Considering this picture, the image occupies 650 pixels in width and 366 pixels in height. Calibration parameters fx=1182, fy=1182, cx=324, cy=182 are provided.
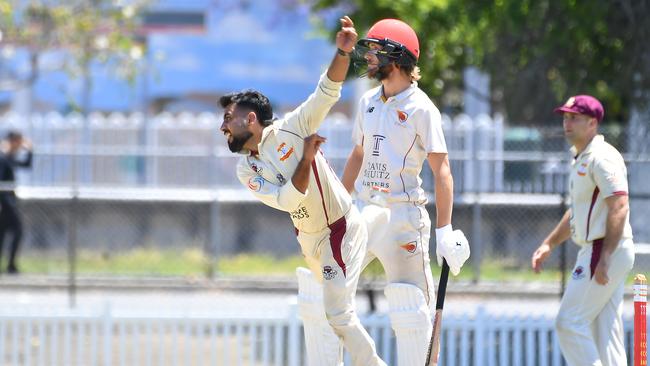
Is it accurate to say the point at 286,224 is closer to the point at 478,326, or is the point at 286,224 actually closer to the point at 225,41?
the point at 478,326

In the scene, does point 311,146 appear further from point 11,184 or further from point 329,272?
point 11,184

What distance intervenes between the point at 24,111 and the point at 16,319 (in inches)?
757

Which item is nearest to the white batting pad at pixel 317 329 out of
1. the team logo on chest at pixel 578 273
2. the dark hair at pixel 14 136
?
the team logo on chest at pixel 578 273

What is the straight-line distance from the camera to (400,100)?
7.02 m

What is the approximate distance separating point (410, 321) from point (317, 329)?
61cm

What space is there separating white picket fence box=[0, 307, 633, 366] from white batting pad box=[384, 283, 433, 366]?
1.93 meters

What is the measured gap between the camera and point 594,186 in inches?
301

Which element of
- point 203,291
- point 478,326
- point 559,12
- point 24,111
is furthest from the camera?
point 24,111

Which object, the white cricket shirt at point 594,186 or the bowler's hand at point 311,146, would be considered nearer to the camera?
the bowler's hand at point 311,146

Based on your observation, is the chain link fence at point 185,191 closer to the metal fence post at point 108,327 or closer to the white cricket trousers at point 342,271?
the metal fence post at point 108,327

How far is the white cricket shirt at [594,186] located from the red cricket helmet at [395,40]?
1.44 meters

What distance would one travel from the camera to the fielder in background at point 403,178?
273 inches

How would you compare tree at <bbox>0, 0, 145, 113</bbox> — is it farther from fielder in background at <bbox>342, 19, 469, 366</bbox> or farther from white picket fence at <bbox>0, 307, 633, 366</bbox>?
fielder in background at <bbox>342, 19, 469, 366</bbox>

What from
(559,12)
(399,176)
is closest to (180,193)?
(559,12)
